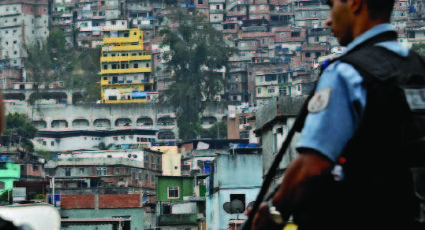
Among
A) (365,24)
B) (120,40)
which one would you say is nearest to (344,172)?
(365,24)

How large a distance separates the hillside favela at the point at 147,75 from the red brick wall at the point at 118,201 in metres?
14.5

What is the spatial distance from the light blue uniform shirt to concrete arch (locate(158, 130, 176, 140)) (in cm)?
10946

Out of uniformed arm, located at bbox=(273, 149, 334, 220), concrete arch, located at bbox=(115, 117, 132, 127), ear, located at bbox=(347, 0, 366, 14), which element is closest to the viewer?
uniformed arm, located at bbox=(273, 149, 334, 220)

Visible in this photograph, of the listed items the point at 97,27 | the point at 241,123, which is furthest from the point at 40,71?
the point at 241,123

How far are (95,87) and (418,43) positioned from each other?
3499 centimetres

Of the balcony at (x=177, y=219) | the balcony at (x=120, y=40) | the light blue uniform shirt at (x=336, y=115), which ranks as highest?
the balcony at (x=120, y=40)

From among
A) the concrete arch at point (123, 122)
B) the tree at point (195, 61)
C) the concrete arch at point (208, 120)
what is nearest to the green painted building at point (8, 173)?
the concrete arch at point (123, 122)

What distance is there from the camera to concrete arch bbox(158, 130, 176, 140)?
11269 cm

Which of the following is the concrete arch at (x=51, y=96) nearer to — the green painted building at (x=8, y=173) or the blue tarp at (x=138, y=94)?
the blue tarp at (x=138, y=94)

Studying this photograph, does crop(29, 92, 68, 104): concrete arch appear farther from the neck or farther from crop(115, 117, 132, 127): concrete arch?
the neck

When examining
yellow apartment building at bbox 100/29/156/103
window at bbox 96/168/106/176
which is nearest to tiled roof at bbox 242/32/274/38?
yellow apartment building at bbox 100/29/156/103

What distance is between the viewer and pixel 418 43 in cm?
12469

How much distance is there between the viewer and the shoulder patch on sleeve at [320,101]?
10.7 feet

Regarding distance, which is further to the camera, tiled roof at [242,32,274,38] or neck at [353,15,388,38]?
tiled roof at [242,32,274,38]
